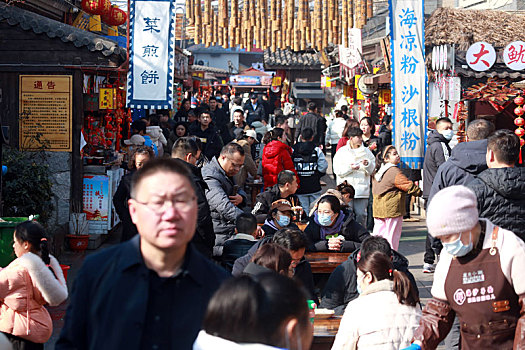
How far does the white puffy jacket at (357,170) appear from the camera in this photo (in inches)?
431

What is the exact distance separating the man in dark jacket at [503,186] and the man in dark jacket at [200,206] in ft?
7.80

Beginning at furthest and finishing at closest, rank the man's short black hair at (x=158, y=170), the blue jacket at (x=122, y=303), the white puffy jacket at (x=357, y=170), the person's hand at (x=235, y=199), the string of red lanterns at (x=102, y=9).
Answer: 1. the string of red lanterns at (x=102, y=9)
2. the white puffy jacket at (x=357, y=170)
3. the person's hand at (x=235, y=199)
4. the man's short black hair at (x=158, y=170)
5. the blue jacket at (x=122, y=303)

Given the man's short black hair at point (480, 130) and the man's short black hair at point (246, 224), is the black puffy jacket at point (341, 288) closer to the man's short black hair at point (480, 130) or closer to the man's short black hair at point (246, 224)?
the man's short black hair at point (246, 224)

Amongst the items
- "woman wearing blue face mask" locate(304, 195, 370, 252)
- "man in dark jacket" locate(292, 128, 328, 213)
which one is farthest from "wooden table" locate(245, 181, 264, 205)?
"woman wearing blue face mask" locate(304, 195, 370, 252)

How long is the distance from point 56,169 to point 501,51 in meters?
7.39

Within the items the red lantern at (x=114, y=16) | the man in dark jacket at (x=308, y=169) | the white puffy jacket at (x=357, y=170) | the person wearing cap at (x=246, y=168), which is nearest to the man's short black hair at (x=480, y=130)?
the white puffy jacket at (x=357, y=170)

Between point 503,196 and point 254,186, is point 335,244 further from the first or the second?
point 254,186

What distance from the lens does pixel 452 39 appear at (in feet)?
44.5

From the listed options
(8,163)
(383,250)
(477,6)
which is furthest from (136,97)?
(477,6)

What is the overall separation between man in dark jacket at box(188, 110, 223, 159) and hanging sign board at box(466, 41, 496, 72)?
17.5 feet

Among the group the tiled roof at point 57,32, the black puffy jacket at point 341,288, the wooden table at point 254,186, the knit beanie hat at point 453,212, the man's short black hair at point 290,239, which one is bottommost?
the black puffy jacket at point 341,288

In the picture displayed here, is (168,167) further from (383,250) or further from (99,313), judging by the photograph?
(383,250)

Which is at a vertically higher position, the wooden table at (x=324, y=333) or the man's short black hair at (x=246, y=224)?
the man's short black hair at (x=246, y=224)

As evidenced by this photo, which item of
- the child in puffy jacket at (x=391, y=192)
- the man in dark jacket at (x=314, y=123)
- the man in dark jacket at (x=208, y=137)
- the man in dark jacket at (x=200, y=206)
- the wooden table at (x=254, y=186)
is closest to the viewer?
the man in dark jacket at (x=200, y=206)
